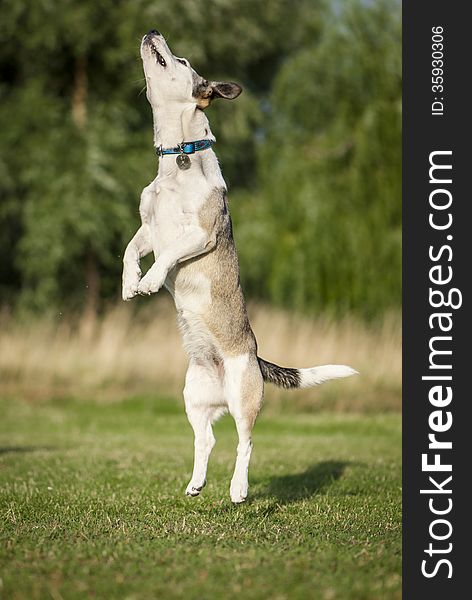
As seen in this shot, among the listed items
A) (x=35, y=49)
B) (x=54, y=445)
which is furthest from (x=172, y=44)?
(x=54, y=445)

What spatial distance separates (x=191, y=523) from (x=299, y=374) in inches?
53.6

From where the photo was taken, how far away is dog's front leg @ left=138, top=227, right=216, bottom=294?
528cm

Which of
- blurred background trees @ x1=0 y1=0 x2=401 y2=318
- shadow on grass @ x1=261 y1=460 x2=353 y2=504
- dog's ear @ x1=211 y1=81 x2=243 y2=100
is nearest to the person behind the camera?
dog's ear @ x1=211 y1=81 x2=243 y2=100

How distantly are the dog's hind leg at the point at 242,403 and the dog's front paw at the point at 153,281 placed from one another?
0.69 metres

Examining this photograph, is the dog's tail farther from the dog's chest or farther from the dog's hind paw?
the dog's chest

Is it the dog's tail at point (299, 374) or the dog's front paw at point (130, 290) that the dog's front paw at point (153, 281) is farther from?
the dog's tail at point (299, 374)

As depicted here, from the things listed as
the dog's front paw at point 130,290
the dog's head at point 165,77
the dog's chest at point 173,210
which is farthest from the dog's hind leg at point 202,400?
the dog's head at point 165,77

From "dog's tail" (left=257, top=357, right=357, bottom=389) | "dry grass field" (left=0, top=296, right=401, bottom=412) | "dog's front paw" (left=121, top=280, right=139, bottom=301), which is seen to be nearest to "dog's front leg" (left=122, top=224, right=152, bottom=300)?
"dog's front paw" (left=121, top=280, right=139, bottom=301)

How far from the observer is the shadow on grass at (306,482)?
21.4 feet

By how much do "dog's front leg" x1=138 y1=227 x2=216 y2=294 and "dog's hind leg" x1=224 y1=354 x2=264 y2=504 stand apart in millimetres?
698

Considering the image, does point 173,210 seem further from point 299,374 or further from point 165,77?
point 299,374

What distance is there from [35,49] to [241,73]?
16.2 feet

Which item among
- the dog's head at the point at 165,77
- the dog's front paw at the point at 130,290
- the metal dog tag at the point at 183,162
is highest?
the dog's head at the point at 165,77

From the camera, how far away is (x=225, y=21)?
19141mm
